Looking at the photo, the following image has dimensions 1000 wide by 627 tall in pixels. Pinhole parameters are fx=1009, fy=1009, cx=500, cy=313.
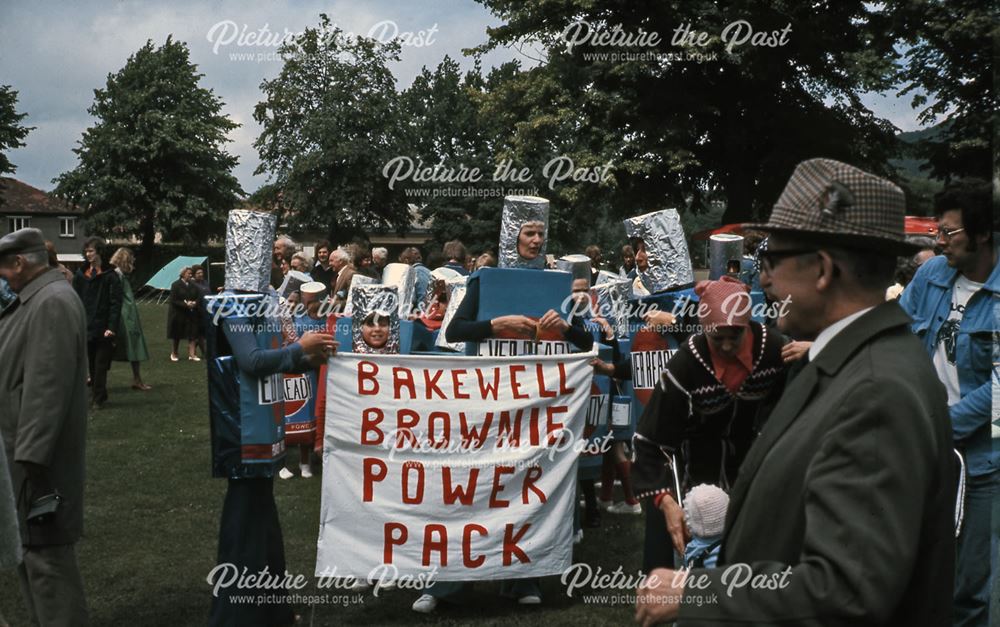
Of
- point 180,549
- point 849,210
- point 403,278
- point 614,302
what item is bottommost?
point 180,549

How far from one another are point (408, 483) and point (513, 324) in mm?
1209

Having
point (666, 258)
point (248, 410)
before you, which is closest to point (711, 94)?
point (666, 258)

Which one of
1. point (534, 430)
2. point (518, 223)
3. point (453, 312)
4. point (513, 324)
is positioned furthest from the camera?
point (453, 312)

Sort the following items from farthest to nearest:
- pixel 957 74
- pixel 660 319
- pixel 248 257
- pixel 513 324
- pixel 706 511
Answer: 1. pixel 957 74
2. pixel 660 319
3. pixel 513 324
4. pixel 248 257
5. pixel 706 511

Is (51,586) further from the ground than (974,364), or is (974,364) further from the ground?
(974,364)

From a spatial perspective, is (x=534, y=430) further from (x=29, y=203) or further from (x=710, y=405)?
(x=29, y=203)

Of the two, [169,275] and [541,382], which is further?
[169,275]

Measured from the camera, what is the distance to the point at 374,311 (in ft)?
21.9

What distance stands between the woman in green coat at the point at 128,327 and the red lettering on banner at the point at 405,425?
32.9 ft

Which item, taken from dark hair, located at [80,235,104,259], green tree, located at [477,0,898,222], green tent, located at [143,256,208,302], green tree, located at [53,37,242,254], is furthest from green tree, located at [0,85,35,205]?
dark hair, located at [80,235,104,259]

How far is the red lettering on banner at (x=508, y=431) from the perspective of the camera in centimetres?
595

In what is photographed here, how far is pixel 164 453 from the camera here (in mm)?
11148

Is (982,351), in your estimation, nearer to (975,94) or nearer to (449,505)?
(449,505)

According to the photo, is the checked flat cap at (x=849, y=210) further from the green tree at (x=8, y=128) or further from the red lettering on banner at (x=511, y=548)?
the green tree at (x=8, y=128)
